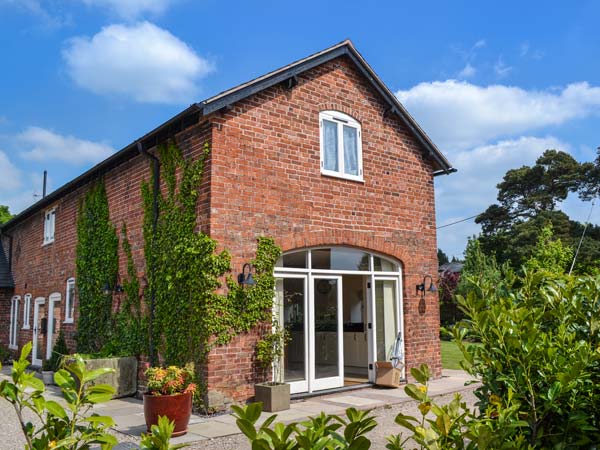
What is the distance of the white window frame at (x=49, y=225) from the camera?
16547 millimetres

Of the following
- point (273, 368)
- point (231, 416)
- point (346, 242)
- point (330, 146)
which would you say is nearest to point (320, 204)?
point (346, 242)

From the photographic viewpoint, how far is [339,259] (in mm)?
11141

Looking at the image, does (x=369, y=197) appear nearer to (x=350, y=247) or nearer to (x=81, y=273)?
(x=350, y=247)

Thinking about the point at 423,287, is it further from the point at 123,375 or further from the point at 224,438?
the point at 123,375

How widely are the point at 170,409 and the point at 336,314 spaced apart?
170 inches

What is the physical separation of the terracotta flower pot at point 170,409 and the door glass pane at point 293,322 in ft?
9.00

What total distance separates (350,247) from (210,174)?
11.6ft

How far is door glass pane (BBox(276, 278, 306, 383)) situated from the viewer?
Answer: 1013 cm

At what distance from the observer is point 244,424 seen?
1.63m

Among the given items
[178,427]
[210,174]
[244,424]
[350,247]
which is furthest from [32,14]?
[244,424]

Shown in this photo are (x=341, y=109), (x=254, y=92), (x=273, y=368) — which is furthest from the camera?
(x=341, y=109)

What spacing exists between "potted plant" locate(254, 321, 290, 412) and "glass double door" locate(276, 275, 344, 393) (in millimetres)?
406

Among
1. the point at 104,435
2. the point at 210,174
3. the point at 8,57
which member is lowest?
the point at 104,435

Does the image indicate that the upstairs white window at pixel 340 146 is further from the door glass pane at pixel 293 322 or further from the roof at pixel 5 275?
the roof at pixel 5 275
